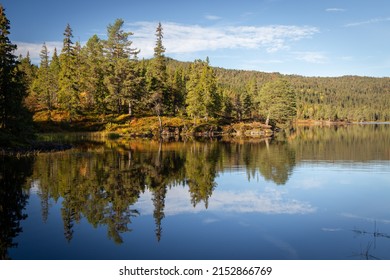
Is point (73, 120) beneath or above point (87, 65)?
beneath

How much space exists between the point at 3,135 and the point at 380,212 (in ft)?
130

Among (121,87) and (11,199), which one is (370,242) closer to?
(11,199)

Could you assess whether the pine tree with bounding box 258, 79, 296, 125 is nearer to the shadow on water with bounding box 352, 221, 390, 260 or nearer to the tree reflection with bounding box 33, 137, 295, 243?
the tree reflection with bounding box 33, 137, 295, 243

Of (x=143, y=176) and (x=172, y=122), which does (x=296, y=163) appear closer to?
(x=143, y=176)

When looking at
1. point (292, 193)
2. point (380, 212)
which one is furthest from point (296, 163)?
point (380, 212)

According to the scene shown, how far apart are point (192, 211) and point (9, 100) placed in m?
32.9

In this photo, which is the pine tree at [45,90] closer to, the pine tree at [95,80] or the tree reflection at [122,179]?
the pine tree at [95,80]

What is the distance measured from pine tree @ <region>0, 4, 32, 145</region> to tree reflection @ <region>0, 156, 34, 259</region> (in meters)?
9.72

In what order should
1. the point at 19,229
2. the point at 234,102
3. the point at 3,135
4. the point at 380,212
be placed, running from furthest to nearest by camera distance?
the point at 234,102
the point at 3,135
the point at 380,212
the point at 19,229

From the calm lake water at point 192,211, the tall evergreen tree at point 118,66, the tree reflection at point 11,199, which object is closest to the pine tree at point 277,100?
the tall evergreen tree at point 118,66

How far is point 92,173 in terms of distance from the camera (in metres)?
28.1

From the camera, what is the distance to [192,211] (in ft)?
60.2

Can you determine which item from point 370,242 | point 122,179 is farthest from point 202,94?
point 370,242

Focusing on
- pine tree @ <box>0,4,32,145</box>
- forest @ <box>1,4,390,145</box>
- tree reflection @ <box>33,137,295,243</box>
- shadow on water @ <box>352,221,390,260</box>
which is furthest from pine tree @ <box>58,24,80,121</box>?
shadow on water @ <box>352,221,390,260</box>
